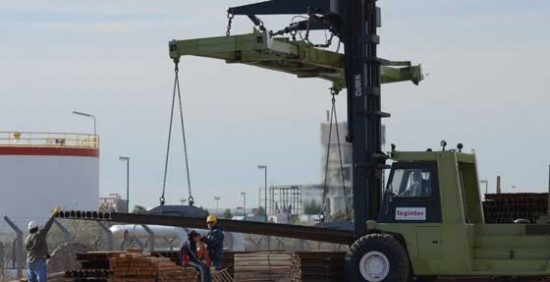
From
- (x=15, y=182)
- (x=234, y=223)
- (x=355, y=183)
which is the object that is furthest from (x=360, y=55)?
(x=15, y=182)

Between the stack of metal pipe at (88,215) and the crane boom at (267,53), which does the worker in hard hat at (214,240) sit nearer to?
the stack of metal pipe at (88,215)

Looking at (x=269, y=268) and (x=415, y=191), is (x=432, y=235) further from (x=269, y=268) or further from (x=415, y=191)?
(x=269, y=268)

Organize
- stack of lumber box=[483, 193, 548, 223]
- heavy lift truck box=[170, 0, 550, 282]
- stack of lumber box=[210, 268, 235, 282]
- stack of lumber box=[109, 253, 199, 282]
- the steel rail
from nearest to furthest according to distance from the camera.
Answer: stack of lumber box=[109, 253, 199, 282]
heavy lift truck box=[170, 0, 550, 282]
stack of lumber box=[210, 268, 235, 282]
the steel rail
stack of lumber box=[483, 193, 548, 223]

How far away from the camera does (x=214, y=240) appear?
Answer: 2462 cm

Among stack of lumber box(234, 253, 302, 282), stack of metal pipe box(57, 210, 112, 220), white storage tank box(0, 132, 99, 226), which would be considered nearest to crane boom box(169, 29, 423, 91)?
stack of metal pipe box(57, 210, 112, 220)

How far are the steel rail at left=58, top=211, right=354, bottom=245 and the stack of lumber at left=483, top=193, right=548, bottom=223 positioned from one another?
278cm

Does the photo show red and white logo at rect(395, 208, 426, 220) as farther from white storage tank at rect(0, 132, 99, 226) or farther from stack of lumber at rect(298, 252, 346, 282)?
white storage tank at rect(0, 132, 99, 226)

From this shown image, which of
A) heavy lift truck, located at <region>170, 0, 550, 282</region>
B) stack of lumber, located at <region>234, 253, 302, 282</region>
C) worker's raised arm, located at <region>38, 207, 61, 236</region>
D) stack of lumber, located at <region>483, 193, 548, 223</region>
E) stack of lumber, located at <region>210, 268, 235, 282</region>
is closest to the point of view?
heavy lift truck, located at <region>170, 0, 550, 282</region>

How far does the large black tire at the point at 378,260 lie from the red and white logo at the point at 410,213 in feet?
1.43

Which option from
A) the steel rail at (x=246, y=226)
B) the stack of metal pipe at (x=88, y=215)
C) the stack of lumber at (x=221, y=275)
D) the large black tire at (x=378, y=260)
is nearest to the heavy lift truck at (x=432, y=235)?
the large black tire at (x=378, y=260)

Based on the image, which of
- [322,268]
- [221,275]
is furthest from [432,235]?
[221,275]

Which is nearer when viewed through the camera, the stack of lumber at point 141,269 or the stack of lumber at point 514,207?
the stack of lumber at point 141,269

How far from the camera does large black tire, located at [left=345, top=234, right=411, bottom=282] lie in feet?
76.9

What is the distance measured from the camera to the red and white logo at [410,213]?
23734 millimetres
